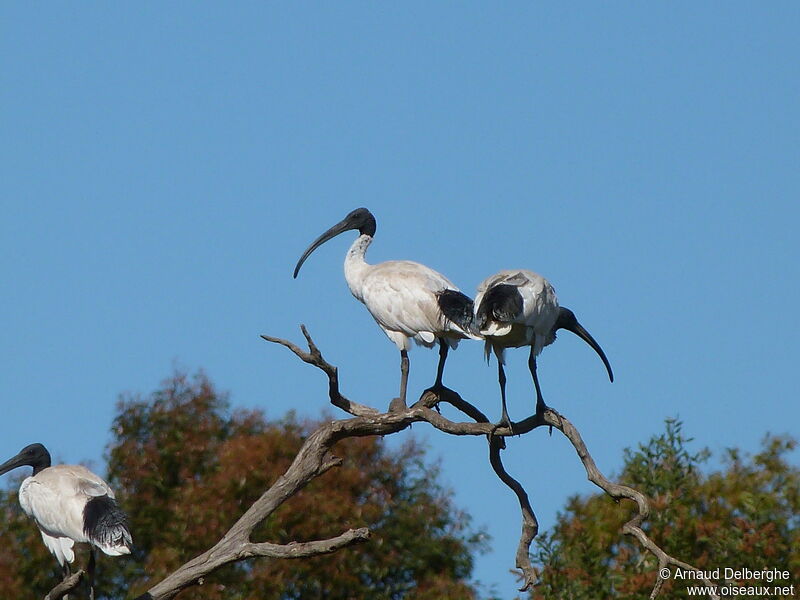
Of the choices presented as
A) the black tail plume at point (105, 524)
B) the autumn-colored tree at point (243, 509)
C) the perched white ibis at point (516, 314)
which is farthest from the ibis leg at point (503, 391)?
the autumn-colored tree at point (243, 509)

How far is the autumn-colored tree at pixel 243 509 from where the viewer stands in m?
20.0

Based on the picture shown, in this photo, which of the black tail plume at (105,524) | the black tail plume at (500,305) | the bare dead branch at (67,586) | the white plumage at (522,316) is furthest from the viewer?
the black tail plume at (105,524)

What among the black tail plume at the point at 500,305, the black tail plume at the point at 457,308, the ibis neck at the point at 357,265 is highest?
the ibis neck at the point at 357,265

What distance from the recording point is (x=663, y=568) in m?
9.20

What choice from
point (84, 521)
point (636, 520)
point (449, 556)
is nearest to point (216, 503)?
point (449, 556)

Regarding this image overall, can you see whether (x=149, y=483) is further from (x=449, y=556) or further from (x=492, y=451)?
(x=492, y=451)

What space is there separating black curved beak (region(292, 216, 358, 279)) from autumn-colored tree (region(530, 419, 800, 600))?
13.4 ft

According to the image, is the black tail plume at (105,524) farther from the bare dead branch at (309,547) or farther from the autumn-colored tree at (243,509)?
the autumn-colored tree at (243,509)

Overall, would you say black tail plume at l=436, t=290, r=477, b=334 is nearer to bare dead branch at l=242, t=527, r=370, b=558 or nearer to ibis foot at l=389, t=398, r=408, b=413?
ibis foot at l=389, t=398, r=408, b=413

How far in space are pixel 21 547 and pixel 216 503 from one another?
2.28 meters

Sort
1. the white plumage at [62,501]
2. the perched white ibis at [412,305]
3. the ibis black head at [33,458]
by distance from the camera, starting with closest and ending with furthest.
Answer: the perched white ibis at [412,305] → the white plumage at [62,501] → the ibis black head at [33,458]

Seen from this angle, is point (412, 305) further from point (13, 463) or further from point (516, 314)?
point (13, 463)

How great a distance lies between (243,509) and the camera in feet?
68.0

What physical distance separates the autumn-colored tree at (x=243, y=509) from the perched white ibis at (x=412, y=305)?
315 inches
